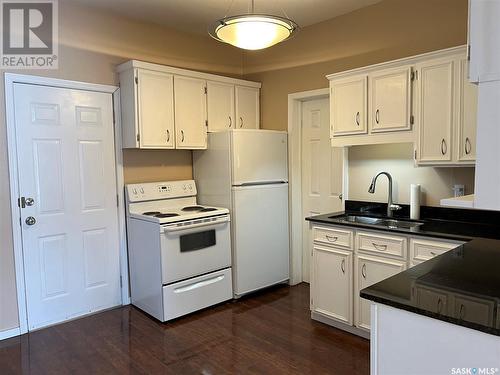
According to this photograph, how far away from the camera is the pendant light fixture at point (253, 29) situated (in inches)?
91.0

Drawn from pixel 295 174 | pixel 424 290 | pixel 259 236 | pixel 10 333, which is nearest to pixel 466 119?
pixel 424 290

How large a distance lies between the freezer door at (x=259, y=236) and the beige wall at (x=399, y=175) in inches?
33.0

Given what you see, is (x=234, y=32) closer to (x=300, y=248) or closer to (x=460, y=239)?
(x=460, y=239)

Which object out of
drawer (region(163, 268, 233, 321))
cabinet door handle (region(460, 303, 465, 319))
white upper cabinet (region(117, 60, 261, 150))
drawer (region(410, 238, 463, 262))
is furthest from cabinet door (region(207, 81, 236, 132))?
cabinet door handle (region(460, 303, 465, 319))

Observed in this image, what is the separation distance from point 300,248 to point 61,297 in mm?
2499

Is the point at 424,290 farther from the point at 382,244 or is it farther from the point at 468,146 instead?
the point at 468,146

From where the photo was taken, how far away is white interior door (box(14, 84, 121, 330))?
10.3ft

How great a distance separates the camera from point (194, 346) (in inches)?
114

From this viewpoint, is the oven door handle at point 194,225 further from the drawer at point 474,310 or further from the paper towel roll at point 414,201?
the drawer at point 474,310

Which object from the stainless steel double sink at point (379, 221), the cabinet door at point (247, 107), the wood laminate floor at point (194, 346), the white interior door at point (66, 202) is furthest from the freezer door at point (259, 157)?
the wood laminate floor at point (194, 346)

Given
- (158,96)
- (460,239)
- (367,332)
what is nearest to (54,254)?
(158,96)

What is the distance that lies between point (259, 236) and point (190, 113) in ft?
4.80

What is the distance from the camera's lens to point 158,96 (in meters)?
3.56

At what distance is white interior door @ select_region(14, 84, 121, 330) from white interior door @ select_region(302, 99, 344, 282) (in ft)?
6.70
